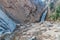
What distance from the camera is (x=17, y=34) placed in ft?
13.3

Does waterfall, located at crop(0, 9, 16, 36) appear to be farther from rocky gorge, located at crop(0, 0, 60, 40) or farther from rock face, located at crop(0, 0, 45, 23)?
rock face, located at crop(0, 0, 45, 23)

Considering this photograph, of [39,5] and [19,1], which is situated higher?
[19,1]

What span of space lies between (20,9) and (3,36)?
220cm

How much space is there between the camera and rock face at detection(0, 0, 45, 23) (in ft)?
17.0

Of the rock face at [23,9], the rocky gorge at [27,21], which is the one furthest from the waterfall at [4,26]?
the rock face at [23,9]

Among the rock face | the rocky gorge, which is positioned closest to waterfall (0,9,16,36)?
the rocky gorge

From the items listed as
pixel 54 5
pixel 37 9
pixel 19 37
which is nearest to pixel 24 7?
pixel 37 9

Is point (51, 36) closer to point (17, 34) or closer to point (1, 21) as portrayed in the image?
point (17, 34)

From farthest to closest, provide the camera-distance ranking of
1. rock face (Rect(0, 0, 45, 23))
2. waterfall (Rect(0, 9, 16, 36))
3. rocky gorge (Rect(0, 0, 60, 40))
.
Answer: rock face (Rect(0, 0, 45, 23)), waterfall (Rect(0, 9, 16, 36)), rocky gorge (Rect(0, 0, 60, 40))

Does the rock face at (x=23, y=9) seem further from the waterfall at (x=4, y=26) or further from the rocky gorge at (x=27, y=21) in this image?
the waterfall at (x=4, y=26)

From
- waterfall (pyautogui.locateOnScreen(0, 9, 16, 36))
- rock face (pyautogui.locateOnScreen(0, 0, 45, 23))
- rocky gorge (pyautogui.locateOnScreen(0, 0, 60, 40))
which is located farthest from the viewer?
rock face (pyautogui.locateOnScreen(0, 0, 45, 23))

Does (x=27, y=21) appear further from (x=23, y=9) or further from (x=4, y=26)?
(x=4, y=26)

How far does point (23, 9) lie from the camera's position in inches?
230

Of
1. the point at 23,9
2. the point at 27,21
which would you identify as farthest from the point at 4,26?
the point at 23,9
